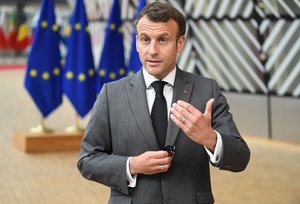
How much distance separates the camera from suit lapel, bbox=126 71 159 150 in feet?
6.44

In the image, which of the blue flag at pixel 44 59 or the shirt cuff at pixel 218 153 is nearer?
the shirt cuff at pixel 218 153

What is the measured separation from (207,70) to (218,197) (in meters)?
5.46

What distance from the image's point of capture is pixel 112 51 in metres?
8.40

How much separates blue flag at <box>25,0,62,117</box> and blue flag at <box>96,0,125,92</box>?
2.42 feet

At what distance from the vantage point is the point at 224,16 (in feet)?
32.7

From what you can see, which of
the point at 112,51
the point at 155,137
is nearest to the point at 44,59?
the point at 112,51

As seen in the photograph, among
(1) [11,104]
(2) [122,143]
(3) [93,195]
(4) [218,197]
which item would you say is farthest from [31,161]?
(1) [11,104]

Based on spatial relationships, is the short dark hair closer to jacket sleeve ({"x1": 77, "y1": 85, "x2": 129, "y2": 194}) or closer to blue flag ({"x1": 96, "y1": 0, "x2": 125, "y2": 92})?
jacket sleeve ({"x1": 77, "y1": 85, "x2": 129, "y2": 194})

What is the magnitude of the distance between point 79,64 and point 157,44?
6456mm

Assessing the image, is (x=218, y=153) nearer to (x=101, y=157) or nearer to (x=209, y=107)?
(x=209, y=107)

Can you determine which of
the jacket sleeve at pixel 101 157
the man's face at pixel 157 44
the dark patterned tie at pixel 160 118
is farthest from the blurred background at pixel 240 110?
the man's face at pixel 157 44

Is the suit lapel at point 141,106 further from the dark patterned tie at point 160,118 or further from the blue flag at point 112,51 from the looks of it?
the blue flag at point 112,51

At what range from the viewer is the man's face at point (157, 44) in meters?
1.93

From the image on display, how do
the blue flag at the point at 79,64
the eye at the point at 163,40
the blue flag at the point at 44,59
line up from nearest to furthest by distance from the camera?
the eye at the point at 163,40 → the blue flag at the point at 44,59 → the blue flag at the point at 79,64
